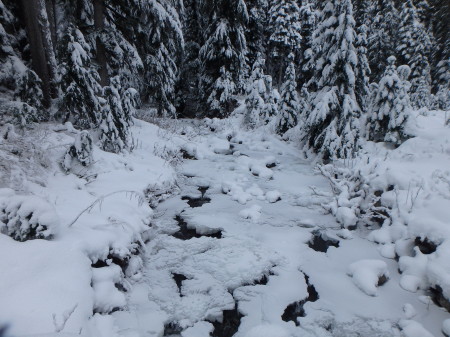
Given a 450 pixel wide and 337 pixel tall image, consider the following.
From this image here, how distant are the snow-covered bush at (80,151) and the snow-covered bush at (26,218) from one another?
198cm

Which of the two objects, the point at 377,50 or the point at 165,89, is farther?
the point at 377,50

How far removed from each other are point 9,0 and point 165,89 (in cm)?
698

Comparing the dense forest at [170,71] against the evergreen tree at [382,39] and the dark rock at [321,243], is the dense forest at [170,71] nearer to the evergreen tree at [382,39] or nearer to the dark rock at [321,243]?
the dark rock at [321,243]

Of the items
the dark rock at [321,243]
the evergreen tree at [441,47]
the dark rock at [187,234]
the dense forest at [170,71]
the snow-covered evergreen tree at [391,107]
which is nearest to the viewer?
the dark rock at [321,243]

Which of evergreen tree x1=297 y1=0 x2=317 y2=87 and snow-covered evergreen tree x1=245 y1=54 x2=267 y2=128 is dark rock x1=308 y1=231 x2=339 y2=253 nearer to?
snow-covered evergreen tree x1=245 y1=54 x2=267 y2=128

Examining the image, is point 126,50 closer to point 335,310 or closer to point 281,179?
point 281,179

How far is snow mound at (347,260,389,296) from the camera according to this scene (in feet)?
12.5

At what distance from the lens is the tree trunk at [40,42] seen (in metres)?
6.88

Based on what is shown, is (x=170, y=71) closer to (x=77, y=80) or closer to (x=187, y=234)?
(x=77, y=80)

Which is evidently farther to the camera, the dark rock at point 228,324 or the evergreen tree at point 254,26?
the evergreen tree at point 254,26

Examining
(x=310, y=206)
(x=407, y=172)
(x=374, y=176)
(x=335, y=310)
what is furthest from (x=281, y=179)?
(x=335, y=310)

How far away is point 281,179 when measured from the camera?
Answer: 812 cm

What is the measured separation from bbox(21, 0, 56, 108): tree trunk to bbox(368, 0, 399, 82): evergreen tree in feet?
81.0

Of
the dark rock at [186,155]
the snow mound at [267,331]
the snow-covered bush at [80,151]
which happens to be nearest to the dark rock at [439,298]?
the snow mound at [267,331]
